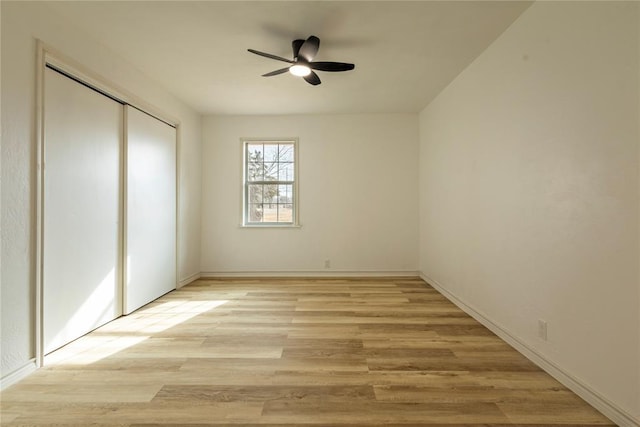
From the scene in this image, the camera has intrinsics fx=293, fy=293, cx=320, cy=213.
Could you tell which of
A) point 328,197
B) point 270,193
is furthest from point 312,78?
point 270,193

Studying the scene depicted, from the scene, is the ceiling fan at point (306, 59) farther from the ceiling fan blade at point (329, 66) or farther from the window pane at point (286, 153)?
the window pane at point (286, 153)

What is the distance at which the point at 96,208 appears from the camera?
266 cm

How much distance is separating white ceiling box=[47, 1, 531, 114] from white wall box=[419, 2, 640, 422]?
471 mm

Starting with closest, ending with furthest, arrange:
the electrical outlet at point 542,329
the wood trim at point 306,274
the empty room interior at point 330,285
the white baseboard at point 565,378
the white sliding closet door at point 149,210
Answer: the white baseboard at point 565,378, the empty room interior at point 330,285, the electrical outlet at point 542,329, the white sliding closet door at point 149,210, the wood trim at point 306,274

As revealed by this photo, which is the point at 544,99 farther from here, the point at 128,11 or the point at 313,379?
the point at 128,11

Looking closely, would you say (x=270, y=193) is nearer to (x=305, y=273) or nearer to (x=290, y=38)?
(x=305, y=273)

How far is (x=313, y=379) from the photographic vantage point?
6.27ft

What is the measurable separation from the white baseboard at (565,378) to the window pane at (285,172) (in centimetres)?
323

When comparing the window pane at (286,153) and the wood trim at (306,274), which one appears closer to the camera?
the wood trim at (306,274)

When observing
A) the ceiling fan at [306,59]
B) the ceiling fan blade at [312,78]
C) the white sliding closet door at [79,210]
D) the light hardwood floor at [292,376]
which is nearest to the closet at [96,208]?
the white sliding closet door at [79,210]

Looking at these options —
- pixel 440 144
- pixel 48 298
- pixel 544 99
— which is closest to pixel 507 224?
pixel 544 99

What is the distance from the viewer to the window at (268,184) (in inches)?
193

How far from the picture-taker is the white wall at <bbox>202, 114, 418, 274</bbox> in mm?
4805

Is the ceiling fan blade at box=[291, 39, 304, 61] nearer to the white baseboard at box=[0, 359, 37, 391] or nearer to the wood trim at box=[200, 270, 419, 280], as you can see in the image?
the white baseboard at box=[0, 359, 37, 391]
